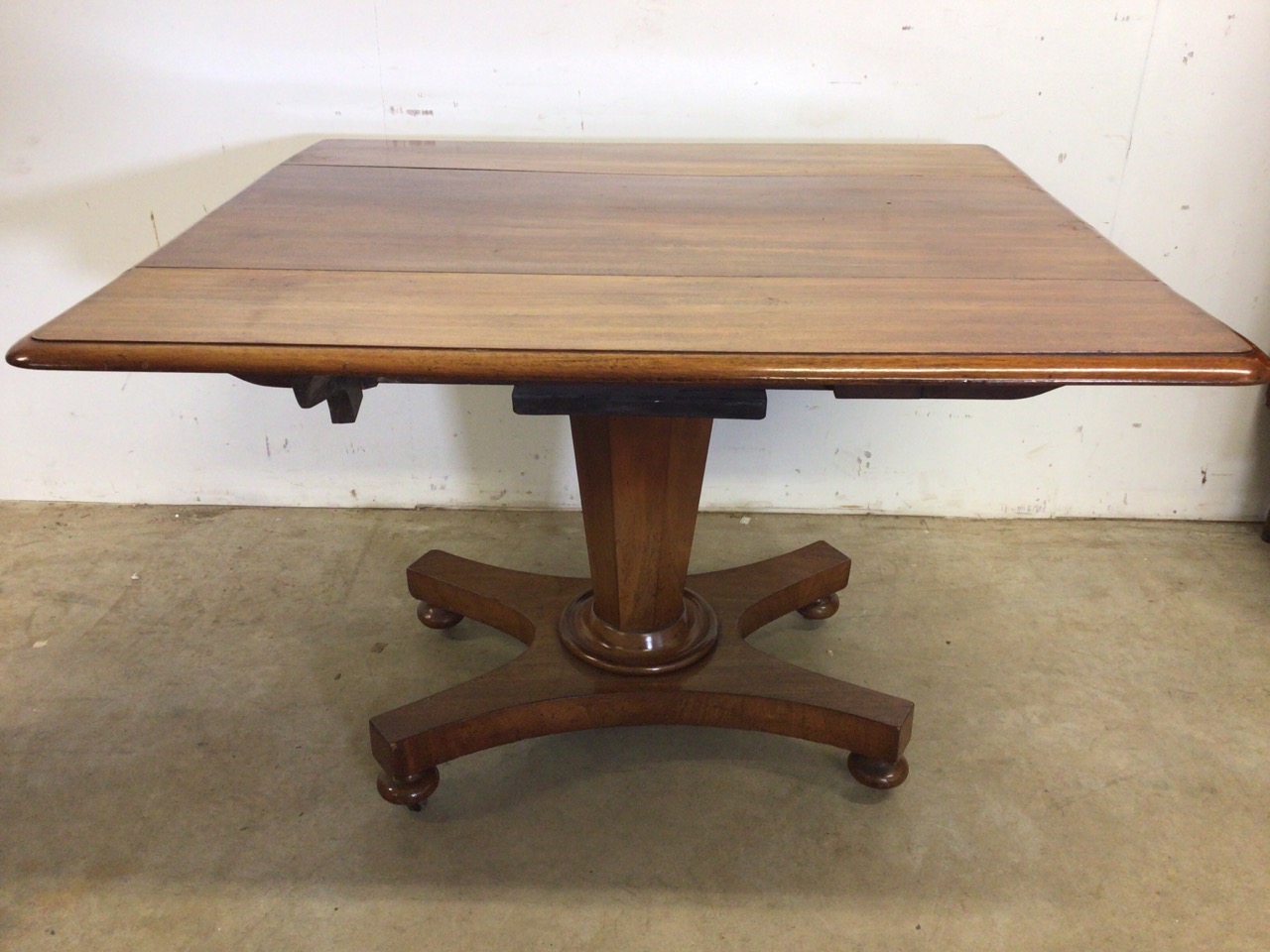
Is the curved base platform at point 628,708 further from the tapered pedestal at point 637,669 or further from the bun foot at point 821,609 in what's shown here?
the bun foot at point 821,609

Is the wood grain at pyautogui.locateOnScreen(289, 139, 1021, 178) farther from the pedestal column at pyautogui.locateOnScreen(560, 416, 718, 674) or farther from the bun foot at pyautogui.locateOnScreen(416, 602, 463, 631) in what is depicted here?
the bun foot at pyautogui.locateOnScreen(416, 602, 463, 631)

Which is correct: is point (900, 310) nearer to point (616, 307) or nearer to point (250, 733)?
point (616, 307)

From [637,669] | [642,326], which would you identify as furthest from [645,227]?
[637,669]

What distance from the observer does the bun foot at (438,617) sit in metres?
1.81

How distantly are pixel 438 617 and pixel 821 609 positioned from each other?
2.26ft

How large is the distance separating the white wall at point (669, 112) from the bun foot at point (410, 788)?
0.86 metres

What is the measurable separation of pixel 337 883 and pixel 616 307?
0.86 m

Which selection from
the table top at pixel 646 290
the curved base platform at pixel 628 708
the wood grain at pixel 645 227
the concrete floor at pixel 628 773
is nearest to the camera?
the table top at pixel 646 290

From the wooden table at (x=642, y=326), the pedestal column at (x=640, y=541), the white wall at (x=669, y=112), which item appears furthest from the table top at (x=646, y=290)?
the white wall at (x=669, y=112)

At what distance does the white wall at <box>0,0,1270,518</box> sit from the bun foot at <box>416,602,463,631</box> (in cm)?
46

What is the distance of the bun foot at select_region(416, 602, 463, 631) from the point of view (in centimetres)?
181

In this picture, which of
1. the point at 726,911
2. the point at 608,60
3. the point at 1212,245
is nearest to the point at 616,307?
the point at 726,911

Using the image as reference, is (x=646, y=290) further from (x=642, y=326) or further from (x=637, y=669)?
(x=637, y=669)

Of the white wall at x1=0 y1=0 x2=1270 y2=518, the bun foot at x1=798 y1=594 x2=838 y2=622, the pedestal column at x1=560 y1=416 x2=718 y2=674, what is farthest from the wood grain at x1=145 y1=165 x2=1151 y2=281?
the bun foot at x1=798 y1=594 x2=838 y2=622
